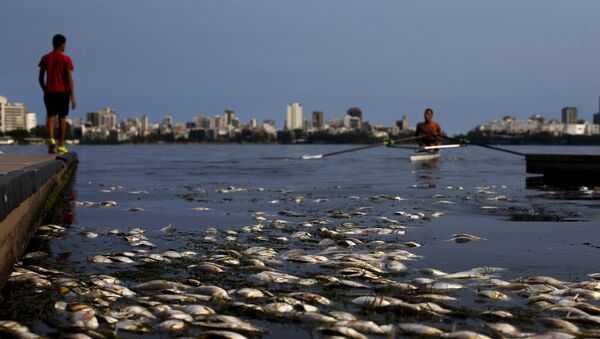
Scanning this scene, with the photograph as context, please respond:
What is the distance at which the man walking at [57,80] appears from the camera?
66.4 ft

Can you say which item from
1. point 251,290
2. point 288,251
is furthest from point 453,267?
point 251,290

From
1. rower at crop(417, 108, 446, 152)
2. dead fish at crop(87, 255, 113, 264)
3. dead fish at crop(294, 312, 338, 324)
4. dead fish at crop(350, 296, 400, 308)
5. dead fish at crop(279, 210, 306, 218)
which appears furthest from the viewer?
rower at crop(417, 108, 446, 152)

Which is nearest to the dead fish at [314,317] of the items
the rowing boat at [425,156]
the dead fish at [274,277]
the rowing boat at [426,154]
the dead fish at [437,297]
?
the dead fish at [437,297]

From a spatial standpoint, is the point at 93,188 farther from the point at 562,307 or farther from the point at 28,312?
the point at 562,307

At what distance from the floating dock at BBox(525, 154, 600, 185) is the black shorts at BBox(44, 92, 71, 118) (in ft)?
54.3

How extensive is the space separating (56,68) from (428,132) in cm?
2148

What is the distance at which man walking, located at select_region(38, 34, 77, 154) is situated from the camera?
20234 millimetres

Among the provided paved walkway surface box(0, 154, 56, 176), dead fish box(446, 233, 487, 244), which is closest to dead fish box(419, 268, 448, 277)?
dead fish box(446, 233, 487, 244)

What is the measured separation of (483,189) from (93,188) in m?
→ 11.6

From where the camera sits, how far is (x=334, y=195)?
1794cm

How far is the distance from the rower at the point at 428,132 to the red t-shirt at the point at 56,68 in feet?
63.9

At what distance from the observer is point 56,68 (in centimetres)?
2028

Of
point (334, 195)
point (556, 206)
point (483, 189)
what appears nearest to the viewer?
point (556, 206)

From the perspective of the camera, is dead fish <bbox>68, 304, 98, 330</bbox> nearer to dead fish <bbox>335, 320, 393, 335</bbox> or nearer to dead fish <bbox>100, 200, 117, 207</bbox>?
dead fish <bbox>335, 320, 393, 335</bbox>
